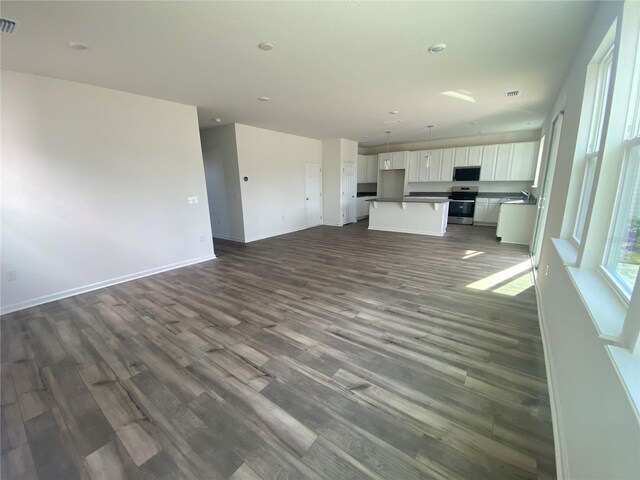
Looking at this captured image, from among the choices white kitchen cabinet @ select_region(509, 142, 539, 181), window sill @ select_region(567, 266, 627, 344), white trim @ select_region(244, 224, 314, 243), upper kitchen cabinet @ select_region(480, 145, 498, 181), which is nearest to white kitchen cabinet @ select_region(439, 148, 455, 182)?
upper kitchen cabinet @ select_region(480, 145, 498, 181)

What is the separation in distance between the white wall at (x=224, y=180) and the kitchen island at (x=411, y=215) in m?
3.78

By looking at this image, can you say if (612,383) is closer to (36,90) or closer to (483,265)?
(483,265)

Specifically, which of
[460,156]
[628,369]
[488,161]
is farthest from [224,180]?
[488,161]

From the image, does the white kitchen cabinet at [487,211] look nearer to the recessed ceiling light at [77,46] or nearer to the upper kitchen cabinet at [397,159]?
the upper kitchen cabinet at [397,159]

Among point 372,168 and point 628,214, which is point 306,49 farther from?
point 372,168

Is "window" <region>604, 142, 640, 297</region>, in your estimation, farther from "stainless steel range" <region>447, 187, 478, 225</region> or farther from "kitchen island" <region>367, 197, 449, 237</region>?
"stainless steel range" <region>447, 187, 478, 225</region>

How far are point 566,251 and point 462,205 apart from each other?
6.52m

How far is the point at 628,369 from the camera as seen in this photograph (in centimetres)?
87

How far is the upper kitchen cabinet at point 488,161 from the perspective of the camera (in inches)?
297

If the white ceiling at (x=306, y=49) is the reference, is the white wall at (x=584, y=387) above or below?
below

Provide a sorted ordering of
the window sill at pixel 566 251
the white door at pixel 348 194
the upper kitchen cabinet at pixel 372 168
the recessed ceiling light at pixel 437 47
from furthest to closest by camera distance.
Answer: the upper kitchen cabinet at pixel 372 168, the white door at pixel 348 194, the recessed ceiling light at pixel 437 47, the window sill at pixel 566 251

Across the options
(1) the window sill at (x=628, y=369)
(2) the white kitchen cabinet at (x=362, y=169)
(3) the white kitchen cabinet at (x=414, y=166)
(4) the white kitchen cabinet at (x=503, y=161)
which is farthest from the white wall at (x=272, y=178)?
(1) the window sill at (x=628, y=369)

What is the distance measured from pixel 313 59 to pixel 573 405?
3.39 m

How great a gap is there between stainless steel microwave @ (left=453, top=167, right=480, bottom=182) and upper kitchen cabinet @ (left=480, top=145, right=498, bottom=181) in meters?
0.15
